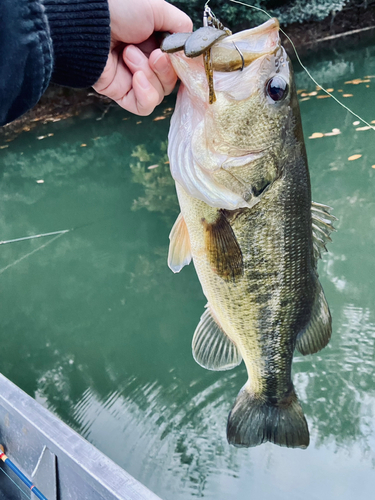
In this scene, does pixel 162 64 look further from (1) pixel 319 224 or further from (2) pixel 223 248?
(1) pixel 319 224

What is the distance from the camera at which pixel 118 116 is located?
8.25m

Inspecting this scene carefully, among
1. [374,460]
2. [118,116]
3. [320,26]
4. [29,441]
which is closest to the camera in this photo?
[29,441]

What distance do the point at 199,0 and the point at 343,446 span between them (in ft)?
30.7

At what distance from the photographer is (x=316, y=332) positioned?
1330mm

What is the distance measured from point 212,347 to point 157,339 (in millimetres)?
1410

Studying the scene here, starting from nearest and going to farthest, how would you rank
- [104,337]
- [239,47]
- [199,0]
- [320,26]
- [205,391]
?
[239,47] → [205,391] → [104,337] → [199,0] → [320,26]

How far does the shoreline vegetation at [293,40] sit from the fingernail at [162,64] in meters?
7.18

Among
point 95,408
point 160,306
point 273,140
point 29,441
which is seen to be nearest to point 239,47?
point 273,140

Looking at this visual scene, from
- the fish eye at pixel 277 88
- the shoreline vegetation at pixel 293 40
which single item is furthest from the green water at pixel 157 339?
A: the shoreline vegetation at pixel 293 40

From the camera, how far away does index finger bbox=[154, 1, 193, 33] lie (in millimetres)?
1122

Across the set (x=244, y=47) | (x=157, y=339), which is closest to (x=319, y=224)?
(x=244, y=47)

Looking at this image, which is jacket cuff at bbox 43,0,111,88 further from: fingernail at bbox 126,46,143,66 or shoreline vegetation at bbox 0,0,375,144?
shoreline vegetation at bbox 0,0,375,144

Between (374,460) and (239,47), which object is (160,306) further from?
(239,47)

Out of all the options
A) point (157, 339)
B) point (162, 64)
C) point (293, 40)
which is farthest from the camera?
point (293, 40)
